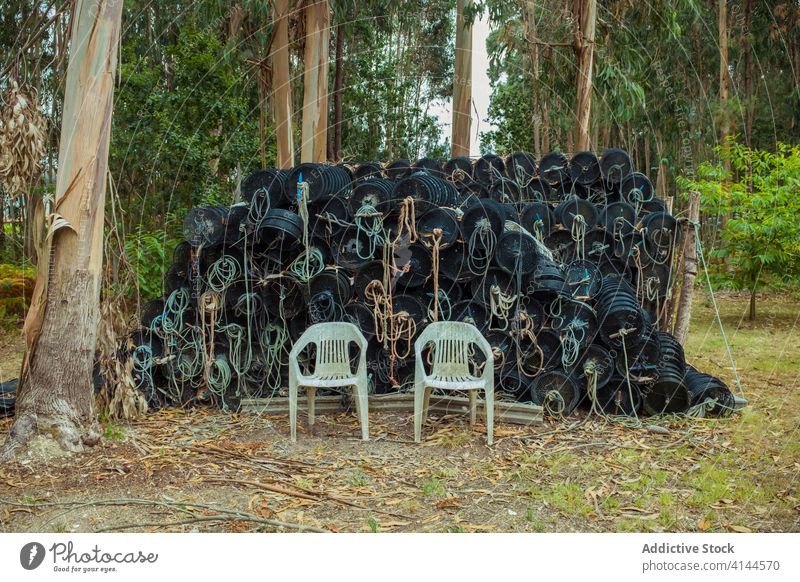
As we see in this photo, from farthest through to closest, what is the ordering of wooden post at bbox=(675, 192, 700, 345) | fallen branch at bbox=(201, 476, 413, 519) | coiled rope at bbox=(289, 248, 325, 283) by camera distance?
1. wooden post at bbox=(675, 192, 700, 345)
2. coiled rope at bbox=(289, 248, 325, 283)
3. fallen branch at bbox=(201, 476, 413, 519)

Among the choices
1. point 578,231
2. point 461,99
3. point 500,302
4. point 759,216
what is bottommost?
point 500,302

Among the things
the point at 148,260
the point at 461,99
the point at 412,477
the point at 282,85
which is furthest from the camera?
the point at 461,99

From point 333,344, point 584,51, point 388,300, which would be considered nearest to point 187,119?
point 584,51

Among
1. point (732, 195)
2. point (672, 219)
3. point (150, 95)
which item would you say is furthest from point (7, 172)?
point (732, 195)

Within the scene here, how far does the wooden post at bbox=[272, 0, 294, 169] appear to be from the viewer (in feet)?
33.0

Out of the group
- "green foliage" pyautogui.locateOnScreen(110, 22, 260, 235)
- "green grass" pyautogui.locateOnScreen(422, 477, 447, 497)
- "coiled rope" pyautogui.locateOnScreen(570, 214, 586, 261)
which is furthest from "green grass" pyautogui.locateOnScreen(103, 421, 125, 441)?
"green foliage" pyautogui.locateOnScreen(110, 22, 260, 235)

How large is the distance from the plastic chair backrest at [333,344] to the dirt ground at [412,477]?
0.39 metres

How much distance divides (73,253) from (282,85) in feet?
22.0

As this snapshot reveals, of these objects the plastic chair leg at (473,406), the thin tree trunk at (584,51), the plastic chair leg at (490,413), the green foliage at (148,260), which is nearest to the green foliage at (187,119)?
the green foliage at (148,260)

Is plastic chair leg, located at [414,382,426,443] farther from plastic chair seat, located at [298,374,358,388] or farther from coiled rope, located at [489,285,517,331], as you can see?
coiled rope, located at [489,285,517,331]

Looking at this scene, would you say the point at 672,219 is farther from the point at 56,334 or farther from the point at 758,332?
the point at 56,334

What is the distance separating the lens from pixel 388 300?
5.15 meters

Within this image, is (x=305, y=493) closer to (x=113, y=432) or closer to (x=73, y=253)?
(x=113, y=432)

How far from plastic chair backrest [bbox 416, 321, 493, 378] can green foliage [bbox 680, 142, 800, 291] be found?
4518mm
